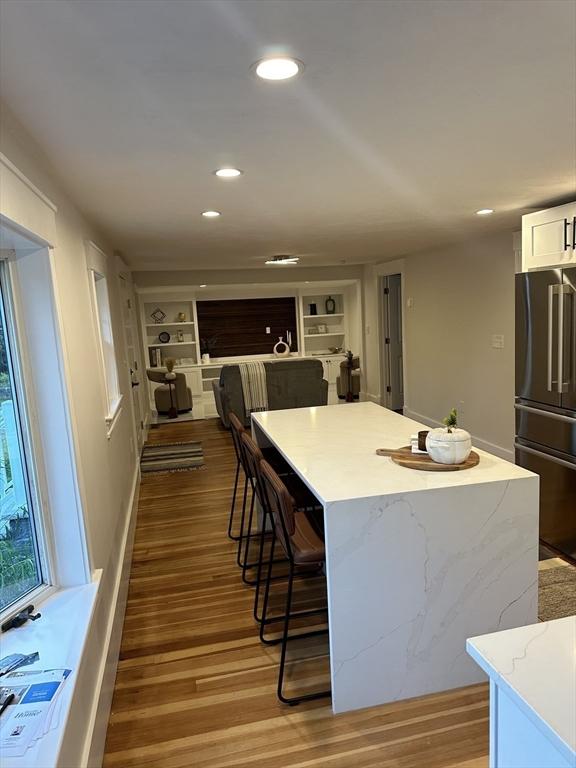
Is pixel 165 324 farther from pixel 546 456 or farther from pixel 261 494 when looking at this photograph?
pixel 546 456

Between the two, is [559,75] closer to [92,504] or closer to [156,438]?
[92,504]

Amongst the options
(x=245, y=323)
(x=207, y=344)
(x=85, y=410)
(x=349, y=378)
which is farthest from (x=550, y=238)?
(x=207, y=344)

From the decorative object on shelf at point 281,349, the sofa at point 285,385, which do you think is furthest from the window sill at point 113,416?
the decorative object on shelf at point 281,349

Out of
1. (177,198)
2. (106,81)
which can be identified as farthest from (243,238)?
(106,81)

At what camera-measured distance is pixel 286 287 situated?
8.84m

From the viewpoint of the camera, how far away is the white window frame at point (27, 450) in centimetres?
188

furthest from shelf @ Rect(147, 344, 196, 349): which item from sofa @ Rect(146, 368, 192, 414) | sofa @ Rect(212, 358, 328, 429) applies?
sofa @ Rect(212, 358, 328, 429)

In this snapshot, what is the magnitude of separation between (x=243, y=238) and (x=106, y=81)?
10.2ft

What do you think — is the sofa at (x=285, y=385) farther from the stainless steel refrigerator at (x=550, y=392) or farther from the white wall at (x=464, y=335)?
the stainless steel refrigerator at (x=550, y=392)

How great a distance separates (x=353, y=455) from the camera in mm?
2469

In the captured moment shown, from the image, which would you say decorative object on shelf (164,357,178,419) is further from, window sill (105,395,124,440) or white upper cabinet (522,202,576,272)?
white upper cabinet (522,202,576,272)

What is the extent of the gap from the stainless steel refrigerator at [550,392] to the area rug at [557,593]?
21 centimetres

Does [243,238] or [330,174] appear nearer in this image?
[330,174]

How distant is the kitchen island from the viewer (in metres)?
1.98
